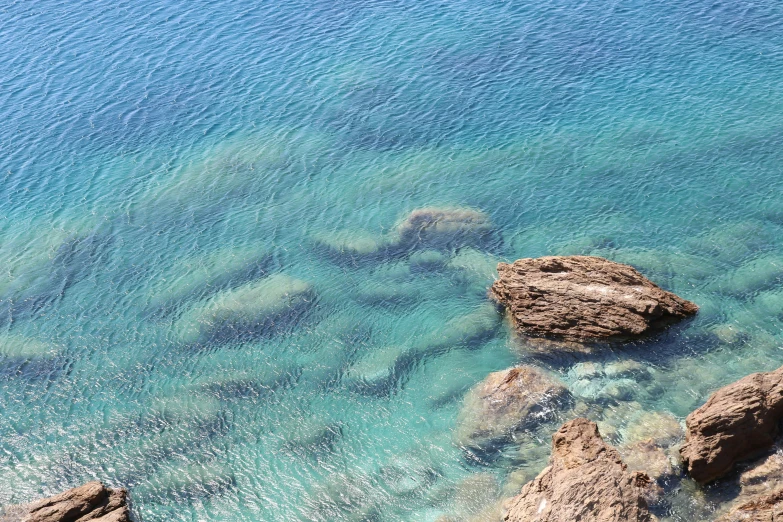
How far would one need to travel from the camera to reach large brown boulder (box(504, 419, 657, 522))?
26.8 meters

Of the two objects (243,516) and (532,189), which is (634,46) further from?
(243,516)

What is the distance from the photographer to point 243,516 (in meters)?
32.7

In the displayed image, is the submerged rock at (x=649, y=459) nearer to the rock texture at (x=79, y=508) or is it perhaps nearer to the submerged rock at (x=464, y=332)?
the submerged rock at (x=464, y=332)

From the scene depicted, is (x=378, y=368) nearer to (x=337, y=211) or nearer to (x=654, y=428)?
(x=654, y=428)

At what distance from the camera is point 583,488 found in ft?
90.2

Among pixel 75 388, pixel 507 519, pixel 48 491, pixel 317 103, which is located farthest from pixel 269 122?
pixel 507 519

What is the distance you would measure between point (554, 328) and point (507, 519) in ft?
39.3

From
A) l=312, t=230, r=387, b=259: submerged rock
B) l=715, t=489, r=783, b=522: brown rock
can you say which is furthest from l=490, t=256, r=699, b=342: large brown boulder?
l=715, t=489, r=783, b=522: brown rock

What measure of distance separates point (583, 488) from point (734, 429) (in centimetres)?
756

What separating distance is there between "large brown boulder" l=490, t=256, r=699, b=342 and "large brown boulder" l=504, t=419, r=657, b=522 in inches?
314

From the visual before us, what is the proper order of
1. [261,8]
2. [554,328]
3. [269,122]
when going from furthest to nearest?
1. [261,8]
2. [269,122]
3. [554,328]

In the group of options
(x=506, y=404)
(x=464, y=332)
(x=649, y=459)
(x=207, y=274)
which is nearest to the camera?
(x=649, y=459)

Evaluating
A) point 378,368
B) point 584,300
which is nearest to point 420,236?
point 378,368

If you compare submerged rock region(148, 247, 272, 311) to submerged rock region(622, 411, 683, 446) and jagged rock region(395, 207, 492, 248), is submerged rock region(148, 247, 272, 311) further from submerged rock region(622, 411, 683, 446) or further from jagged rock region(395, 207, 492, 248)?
submerged rock region(622, 411, 683, 446)
